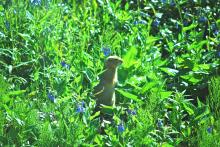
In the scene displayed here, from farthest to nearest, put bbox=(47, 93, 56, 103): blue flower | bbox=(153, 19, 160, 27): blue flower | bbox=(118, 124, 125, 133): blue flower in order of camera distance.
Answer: bbox=(153, 19, 160, 27): blue flower < bbox=(47, 93, 56, 103): blue flower < bbox=(118, 124, 125, 133): blue flower

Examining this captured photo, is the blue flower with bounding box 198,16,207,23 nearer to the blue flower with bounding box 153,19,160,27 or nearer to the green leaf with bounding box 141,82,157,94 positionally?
the blue flower with bounding box 153,19,160,27

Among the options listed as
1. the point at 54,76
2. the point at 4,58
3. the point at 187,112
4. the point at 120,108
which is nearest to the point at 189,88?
the point at 187,112

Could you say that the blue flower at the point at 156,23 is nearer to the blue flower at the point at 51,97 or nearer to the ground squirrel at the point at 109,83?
the ground squirrel at the point at 109,83

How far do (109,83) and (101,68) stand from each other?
24 centimetres

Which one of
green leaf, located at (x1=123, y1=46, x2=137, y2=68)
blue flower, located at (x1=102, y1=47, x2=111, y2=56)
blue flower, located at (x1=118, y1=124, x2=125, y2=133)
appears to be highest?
blue flower, located at (x1=102, y1=47, x2=111, y2=56)

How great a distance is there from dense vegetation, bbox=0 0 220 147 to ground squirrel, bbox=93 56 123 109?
3.1 inches

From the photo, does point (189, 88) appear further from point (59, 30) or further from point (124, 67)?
point (59, 30)

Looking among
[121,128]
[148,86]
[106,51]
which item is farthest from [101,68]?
[121,128]

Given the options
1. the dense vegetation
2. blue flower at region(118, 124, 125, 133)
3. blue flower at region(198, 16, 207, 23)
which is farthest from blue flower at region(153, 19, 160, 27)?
blue flower at region(118, 124, 125, 133)

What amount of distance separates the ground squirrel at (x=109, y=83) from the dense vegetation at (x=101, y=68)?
79mm

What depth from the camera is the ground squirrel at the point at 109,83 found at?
15.8 feet

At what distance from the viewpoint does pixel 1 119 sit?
4.29 metres

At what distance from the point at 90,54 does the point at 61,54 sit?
1.36 ft

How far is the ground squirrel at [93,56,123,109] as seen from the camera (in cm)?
480
